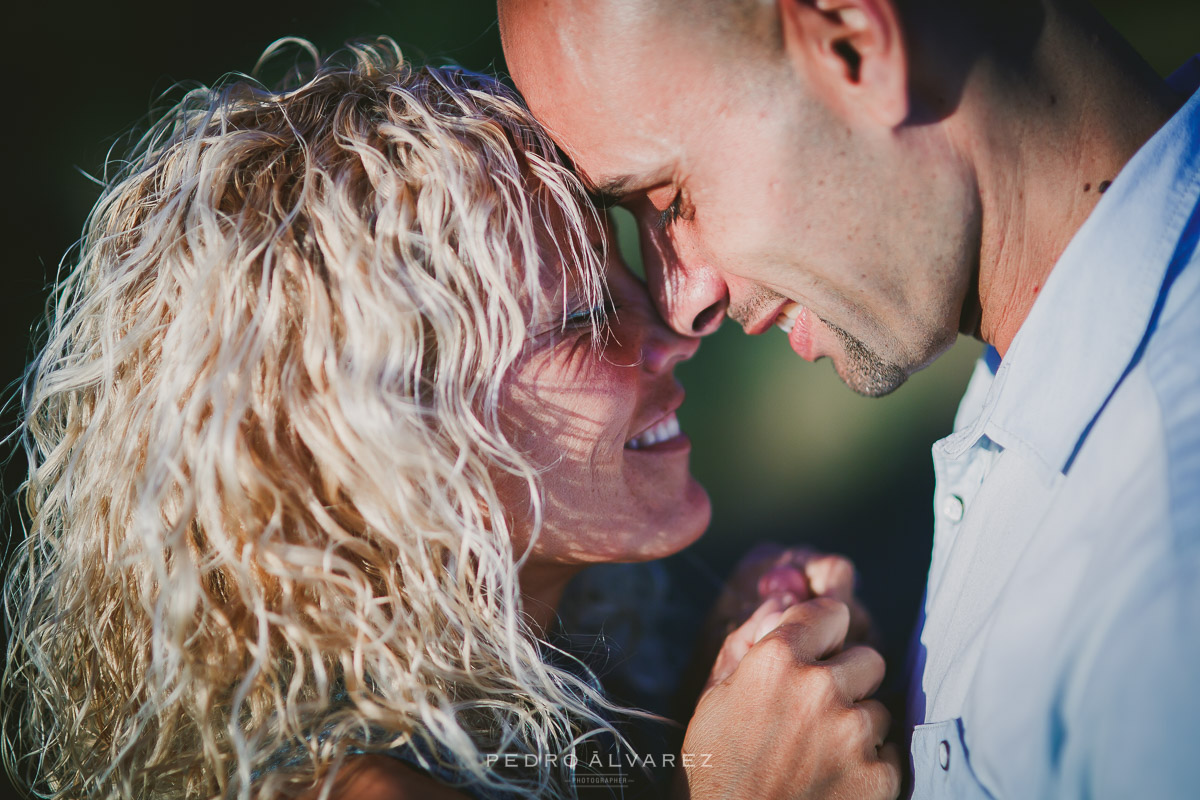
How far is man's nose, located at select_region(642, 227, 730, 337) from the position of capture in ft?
5.01

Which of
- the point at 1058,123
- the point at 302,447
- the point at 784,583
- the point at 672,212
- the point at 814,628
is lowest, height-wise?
the point at 784,583

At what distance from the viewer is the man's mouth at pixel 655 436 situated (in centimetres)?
190

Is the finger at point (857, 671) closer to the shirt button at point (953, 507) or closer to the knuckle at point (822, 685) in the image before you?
the knuckle at point (822, 685)

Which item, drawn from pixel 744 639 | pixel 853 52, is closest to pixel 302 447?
pixel 744 639

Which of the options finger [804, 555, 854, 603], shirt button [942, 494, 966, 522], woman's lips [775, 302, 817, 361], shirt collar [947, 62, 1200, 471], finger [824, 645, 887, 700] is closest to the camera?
shirt collar [947, 62, 1200, 471]

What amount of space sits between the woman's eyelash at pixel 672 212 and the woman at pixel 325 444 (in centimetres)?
15

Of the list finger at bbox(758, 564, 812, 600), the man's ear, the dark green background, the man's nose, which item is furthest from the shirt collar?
the dark green background

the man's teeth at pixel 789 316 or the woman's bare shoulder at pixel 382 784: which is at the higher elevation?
the man's teeth at pixel 789 316

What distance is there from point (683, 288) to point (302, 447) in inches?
35.5

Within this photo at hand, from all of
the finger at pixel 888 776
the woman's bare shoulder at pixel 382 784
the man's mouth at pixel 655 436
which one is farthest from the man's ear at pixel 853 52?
the woman's bare shoulder at pixel 382 784

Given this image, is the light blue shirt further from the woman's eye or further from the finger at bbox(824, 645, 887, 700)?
the woman's eye

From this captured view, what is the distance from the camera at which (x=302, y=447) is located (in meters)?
1.32

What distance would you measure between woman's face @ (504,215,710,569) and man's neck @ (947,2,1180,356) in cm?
77

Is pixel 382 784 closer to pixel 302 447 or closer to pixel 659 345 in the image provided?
pixel 302 447
